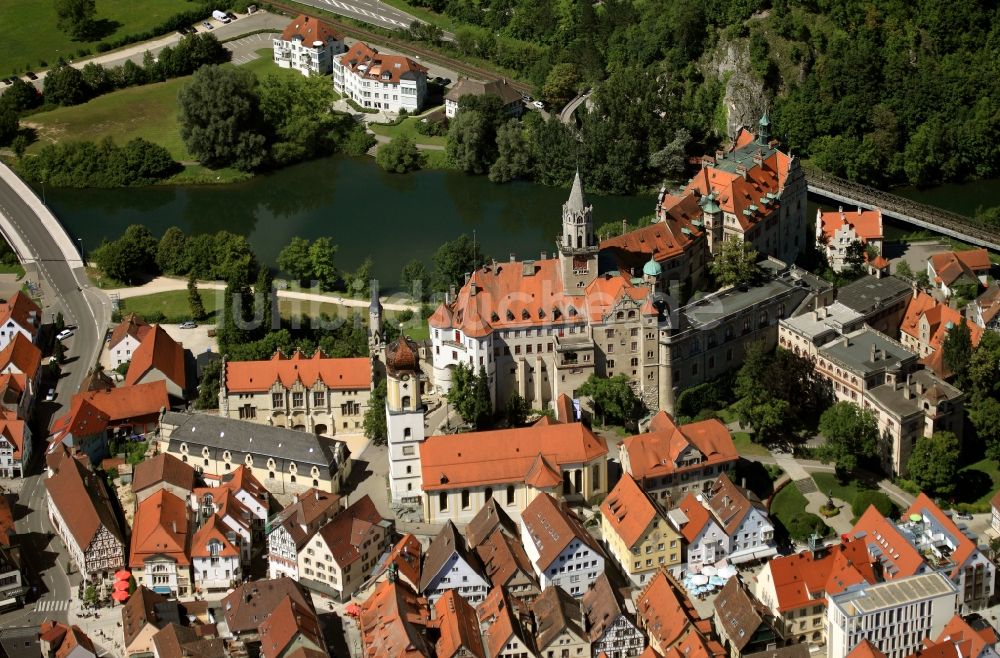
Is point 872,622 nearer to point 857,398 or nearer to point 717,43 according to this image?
point 857,398

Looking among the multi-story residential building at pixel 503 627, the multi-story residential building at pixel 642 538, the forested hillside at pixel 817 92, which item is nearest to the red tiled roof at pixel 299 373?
the multi-story residential building at pixel 642 538

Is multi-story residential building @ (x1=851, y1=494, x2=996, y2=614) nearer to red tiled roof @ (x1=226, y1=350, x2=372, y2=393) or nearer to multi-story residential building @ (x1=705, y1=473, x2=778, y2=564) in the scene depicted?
multi-story residential building @ (x1=705, y1=473, x2=778, y2=564)

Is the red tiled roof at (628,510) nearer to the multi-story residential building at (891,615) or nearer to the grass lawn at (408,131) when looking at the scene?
the multi-story residential building at (891,615)

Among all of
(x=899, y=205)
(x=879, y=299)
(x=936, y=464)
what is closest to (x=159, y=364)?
(x=879, y=299)

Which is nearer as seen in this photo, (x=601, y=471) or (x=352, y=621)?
(x=352, y=621)

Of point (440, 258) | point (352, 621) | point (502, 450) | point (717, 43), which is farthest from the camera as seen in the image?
point (717, 43)

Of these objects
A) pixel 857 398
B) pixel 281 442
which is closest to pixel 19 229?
pixel 281 442
